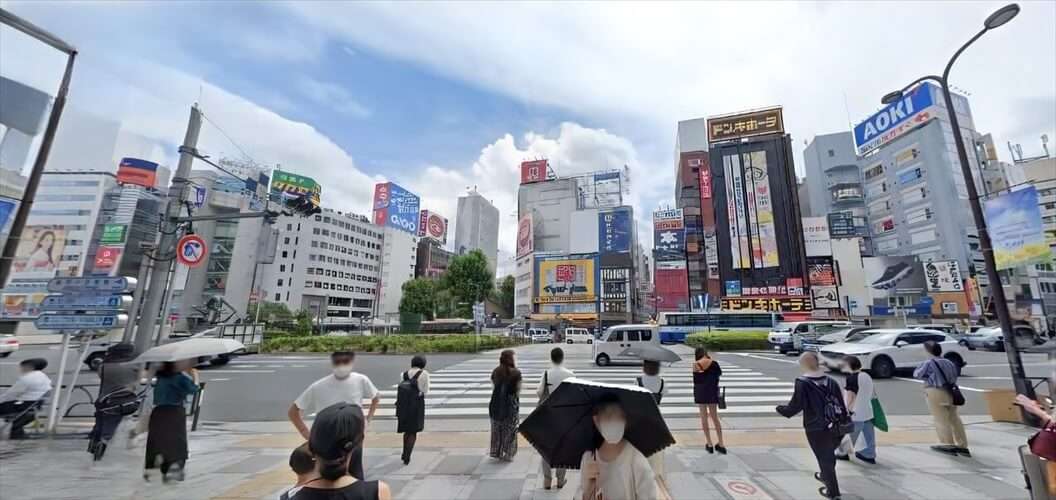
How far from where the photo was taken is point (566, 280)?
2336 inches

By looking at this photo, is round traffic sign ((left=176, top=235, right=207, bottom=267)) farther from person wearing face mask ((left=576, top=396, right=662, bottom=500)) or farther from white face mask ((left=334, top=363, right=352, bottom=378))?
person wearing face mask ((left=576, top=396, right=662, bottom=500))

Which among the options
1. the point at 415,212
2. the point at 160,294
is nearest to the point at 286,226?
the point at 415,212

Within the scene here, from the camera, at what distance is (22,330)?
35438 millimetres

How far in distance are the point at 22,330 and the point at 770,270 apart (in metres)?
81.2

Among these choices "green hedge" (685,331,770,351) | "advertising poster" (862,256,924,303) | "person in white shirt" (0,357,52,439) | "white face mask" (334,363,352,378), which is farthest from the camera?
"advertising poster" (862,256,924,303)

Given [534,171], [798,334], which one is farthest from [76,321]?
[534,171]

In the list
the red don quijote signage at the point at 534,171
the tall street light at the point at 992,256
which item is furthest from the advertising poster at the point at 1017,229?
the red don quijote signage at the point at 534,171

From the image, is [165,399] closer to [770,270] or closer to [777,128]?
[770,270]

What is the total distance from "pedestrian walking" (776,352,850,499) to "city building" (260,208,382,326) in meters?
63.2

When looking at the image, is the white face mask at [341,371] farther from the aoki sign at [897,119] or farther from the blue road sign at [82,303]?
the aoki sign at [897,119]

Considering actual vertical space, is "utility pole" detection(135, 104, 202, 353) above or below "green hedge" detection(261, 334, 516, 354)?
above

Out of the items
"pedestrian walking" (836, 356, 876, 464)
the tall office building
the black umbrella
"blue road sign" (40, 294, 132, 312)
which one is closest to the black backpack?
the black umbrella

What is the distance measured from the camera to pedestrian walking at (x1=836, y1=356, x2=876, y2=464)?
17.0 feet

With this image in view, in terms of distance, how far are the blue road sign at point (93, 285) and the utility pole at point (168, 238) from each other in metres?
0.83
